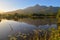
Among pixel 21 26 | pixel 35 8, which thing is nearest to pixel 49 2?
pixel 35 8

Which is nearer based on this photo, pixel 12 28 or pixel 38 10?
pixel 12 28

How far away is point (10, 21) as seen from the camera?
221cm

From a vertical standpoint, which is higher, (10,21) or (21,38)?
(10,21)

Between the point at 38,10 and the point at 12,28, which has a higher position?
the point at 38,10

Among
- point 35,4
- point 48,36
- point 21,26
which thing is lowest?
point 48,36

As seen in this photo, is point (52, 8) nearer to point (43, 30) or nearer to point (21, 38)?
point (43, 30)

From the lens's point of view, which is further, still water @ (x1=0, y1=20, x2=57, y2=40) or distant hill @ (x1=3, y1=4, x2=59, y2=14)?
distant hill @ (x1=3, y1=4, x2=59, y2=14)

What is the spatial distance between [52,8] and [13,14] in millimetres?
687

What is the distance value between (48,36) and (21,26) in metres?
0.50

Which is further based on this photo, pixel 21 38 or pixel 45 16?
pixel 45 16

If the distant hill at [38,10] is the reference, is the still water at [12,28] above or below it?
below

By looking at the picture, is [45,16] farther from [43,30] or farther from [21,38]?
[21,38]

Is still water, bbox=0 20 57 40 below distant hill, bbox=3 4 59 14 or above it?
below

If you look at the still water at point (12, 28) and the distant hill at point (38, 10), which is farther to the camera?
the distant hill at point (38, 10)
